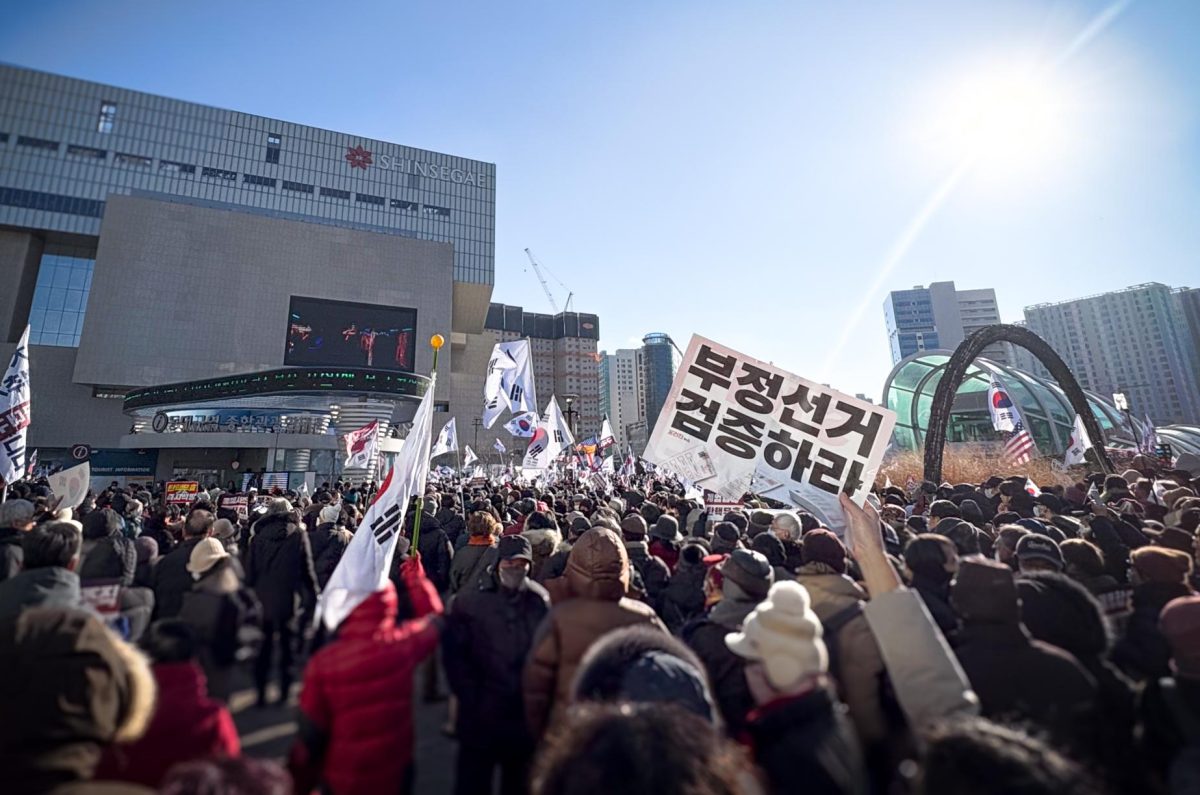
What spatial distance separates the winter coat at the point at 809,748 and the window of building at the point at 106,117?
87.3m

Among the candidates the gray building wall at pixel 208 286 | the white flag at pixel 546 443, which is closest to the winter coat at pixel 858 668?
the white flag at pixel 546 443

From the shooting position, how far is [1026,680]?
6.81 feet

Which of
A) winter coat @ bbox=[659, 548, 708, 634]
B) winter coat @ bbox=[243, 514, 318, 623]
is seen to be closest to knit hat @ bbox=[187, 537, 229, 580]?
winter coat @ bbox=[243, 514, 318, 623]

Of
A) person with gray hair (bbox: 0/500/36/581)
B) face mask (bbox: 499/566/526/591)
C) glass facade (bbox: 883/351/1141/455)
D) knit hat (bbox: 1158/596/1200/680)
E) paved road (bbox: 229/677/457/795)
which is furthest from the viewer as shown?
glass facade (bbox: 883/351/1141/455)

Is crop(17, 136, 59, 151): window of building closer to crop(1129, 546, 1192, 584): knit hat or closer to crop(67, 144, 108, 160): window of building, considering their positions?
crop(67, 144, 108, 160): window of building

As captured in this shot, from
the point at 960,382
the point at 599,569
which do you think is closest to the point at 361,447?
the point at 599,569

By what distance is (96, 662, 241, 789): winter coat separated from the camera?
159 centimetres

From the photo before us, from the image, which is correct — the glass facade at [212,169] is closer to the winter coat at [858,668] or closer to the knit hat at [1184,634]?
the winter coat at [858,668]

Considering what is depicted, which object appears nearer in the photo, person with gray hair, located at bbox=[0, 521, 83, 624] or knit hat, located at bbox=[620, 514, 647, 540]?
person with gray hair, located at bbox=[0, 521, 83, 624]

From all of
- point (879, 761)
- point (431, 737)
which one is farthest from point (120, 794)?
point (879, 761)

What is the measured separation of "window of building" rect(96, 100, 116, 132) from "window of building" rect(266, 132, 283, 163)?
1522 centimetres

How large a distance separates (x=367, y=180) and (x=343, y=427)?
47.2 m

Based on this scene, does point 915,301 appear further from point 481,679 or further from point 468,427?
point 481,679

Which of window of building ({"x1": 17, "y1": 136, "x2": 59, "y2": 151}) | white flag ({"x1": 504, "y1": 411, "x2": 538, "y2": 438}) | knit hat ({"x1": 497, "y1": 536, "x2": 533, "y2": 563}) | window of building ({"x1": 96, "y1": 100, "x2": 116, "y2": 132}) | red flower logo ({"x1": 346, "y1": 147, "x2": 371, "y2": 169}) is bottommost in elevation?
knit hat ({"x1": 497, "y1": 536, "x2": 533, "y2": 563})
